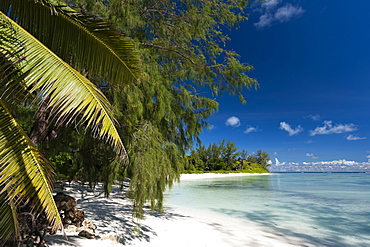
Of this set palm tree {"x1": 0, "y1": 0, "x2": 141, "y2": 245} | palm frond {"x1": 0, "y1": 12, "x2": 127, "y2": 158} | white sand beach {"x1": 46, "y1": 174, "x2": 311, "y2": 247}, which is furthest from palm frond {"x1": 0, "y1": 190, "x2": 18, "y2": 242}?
white sand beach {"x1": 46, "y1": 174, "x2": 311, "y2": 247}

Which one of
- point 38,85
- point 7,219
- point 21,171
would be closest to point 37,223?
point 7,219

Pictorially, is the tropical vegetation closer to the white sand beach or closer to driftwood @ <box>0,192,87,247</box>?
driftwood @ <box>0,192,87,247</box>

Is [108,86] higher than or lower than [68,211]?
higher

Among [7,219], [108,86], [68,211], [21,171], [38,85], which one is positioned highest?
[108,86]

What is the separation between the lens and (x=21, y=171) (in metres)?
1.78

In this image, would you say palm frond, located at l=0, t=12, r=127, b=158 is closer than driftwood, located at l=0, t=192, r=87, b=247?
Yes

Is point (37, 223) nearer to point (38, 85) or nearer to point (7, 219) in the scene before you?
point (7, 219)

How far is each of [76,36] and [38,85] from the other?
92 centimetres

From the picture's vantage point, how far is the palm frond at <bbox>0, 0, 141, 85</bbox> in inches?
91.2

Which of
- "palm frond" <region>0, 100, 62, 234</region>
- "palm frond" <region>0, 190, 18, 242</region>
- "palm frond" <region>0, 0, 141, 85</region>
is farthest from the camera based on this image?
"palm frond" <region>0, 0, 141, 85</region>

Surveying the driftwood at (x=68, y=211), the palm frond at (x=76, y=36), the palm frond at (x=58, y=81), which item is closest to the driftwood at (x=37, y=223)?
the driftwood at (x=68, y=211)

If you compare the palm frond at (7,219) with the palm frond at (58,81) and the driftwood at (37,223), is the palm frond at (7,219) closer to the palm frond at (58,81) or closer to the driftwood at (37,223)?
the driftwood at (37,223)

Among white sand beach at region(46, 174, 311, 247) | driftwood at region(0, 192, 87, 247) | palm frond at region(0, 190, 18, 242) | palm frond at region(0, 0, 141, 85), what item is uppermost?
palm frond at region(0, 0, 141, 85)

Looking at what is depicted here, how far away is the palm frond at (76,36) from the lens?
7.60ft
